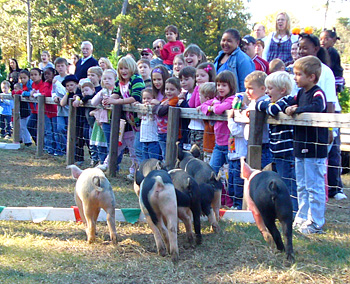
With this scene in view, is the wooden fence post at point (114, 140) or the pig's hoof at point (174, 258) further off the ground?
the wooden fence post at point (114, 140)

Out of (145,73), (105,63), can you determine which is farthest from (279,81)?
(105,63)

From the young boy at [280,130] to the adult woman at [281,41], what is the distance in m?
3.04

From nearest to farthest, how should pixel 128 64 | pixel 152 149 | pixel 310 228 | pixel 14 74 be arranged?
pixel 310 228
pixel 152 149
pixel 128 64
pixel 14 74

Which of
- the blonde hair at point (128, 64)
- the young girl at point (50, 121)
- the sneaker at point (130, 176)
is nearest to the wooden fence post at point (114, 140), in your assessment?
the sneaker at point (130, 176)

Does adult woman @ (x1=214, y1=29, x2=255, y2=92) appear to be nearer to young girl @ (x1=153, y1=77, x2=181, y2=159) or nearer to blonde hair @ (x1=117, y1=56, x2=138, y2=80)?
young girl @ (x1=153, y1=77, x2=181, y2=159)

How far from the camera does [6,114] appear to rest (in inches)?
592

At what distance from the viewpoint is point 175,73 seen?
27.9 feet

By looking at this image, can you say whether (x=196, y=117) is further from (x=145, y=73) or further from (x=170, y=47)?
(x=170, y=47)

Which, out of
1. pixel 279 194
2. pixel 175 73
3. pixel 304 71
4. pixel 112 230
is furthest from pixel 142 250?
pixel 175 73

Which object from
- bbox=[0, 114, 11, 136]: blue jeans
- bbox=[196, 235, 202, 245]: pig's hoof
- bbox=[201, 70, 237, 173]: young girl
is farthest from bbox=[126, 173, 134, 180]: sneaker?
bbox=[0, 114, 11, 136]: blue jeans

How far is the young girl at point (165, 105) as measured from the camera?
6.92m

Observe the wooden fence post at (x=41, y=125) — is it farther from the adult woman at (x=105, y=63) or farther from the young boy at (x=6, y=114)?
the young boy at (x=6, y=114)

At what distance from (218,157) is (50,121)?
5839mm

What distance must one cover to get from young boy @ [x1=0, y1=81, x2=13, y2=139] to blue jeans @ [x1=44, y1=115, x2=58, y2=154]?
435 centimetres
